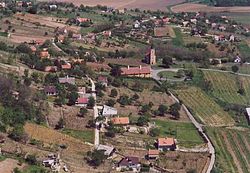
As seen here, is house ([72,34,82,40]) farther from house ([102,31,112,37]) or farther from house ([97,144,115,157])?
house ([97,144,115,157])

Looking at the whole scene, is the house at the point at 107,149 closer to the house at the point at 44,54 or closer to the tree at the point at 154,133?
the tree at the point at 154,133

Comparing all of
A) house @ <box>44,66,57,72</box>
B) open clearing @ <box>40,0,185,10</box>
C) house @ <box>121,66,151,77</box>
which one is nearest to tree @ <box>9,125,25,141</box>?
house @ <box>44,66,57,72</box>

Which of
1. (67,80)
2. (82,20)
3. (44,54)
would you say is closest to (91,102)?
(67,80)

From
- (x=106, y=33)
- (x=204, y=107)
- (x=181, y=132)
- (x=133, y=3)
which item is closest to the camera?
(x=181, y=132)

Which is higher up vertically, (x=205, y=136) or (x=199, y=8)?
(x=205, y=136)

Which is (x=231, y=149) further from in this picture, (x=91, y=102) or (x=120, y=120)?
(x=91, y=102)

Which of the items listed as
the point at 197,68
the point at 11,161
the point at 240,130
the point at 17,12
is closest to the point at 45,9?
the point at 17,12
